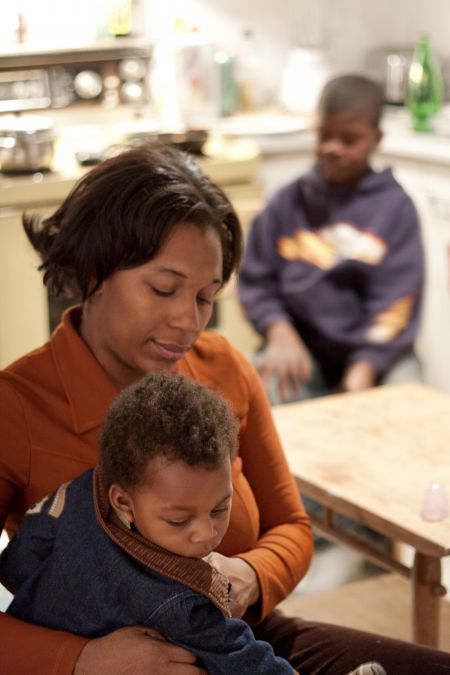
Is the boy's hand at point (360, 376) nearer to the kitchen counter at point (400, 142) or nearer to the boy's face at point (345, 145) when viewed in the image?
the boy's face at point (345, 145)

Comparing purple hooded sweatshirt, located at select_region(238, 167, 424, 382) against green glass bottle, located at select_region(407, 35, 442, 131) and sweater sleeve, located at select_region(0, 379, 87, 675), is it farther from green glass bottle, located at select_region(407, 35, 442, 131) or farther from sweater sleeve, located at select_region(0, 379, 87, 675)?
sweater sleeve, located at select_region(0, 379, 87, 675)

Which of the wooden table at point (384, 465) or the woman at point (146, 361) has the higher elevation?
the woman at point (146, 361)

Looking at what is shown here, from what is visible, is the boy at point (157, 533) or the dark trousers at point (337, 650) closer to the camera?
the boy at point (157, 533)

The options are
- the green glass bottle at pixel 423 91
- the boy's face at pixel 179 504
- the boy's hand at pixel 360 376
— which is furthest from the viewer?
the green glass bottle at pixel 423 91

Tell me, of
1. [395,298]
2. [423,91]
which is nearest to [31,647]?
[395,298]

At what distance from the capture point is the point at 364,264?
3.12 metres

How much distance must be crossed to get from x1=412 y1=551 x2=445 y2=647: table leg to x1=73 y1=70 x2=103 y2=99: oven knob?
2991mm

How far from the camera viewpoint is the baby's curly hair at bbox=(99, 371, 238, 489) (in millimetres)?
1309

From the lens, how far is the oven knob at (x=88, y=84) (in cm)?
443

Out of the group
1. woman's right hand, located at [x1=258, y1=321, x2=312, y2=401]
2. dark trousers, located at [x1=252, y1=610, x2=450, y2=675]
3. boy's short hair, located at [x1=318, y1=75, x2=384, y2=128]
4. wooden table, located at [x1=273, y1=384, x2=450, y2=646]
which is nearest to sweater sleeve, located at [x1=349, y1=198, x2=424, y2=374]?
woman's right hand, located at [x1=258, y1=321, x2=312, y2=401]

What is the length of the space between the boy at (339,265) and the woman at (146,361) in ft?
4.37

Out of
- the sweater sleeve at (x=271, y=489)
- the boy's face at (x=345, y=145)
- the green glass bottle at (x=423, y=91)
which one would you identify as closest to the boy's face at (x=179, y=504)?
the sweater sleeve at (x=271, y=489)

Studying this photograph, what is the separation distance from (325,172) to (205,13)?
1.66m

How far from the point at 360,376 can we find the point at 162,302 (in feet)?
4.76
